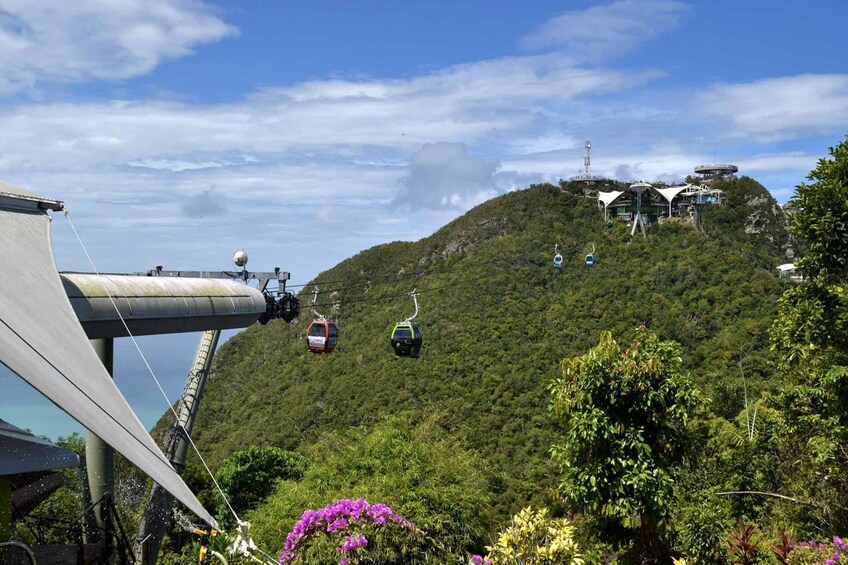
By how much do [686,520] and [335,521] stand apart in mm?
4580

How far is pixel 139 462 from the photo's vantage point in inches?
165

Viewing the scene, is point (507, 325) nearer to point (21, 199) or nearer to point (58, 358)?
point (21, 199)

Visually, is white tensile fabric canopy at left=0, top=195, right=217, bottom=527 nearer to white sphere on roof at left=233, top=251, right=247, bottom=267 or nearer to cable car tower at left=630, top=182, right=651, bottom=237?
white sphere on roof at left=233, top=251, right=247, bottom=267

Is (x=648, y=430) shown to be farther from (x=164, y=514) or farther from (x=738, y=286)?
(x=738, y=286)

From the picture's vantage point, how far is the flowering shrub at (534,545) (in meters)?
6.59

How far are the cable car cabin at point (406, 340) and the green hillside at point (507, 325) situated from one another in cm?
511

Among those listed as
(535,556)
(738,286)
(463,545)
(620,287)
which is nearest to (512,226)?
(620,287)

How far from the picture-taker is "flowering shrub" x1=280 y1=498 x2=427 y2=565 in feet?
26.9

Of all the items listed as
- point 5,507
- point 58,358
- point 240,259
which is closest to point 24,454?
point 5,507

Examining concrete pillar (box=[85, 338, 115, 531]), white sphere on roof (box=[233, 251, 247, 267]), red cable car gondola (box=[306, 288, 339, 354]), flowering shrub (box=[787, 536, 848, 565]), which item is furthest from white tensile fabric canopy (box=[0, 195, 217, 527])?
red cable car gondola (box=[306, 288, 339, 354])

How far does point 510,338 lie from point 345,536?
82.9ft

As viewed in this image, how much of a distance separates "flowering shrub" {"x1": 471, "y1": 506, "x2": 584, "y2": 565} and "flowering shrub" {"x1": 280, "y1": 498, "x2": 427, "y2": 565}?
1840 millimetres

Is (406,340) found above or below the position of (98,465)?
above

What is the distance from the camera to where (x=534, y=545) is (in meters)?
6.79
